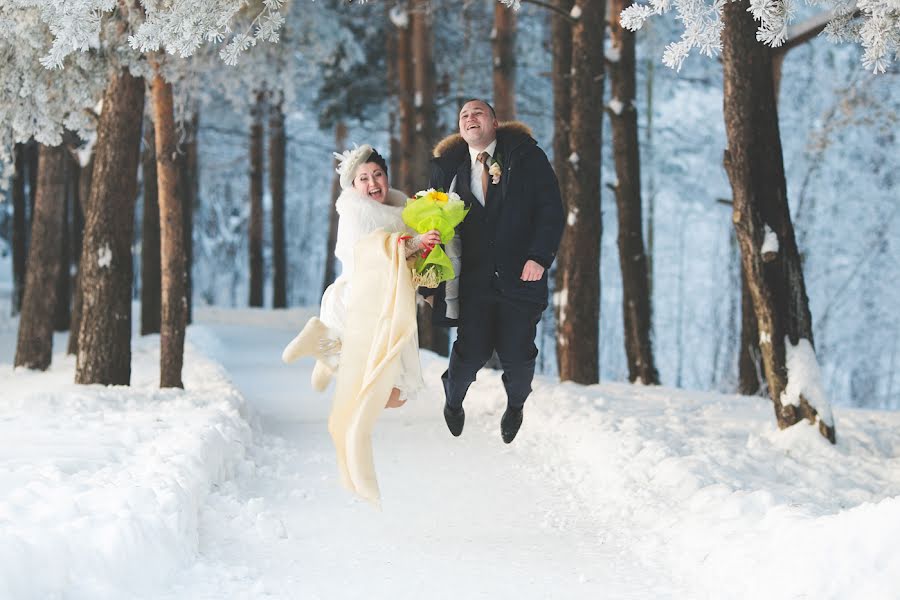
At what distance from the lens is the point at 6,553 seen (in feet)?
13.4

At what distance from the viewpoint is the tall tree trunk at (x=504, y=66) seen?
15.9 m

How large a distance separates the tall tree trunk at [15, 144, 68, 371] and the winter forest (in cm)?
3

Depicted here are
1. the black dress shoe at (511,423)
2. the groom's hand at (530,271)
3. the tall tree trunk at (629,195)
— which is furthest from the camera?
the tall tree trunk at (629,195)

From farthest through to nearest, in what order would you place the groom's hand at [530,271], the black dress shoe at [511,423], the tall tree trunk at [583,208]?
the tall tree trunk at [583,208] < the black dress shoe at [511,423] < the groom's hand at [530,271]

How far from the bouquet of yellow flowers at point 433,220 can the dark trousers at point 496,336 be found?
590mm

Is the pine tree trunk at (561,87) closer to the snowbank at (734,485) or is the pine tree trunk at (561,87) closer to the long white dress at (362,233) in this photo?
the snowbank at (734,485)

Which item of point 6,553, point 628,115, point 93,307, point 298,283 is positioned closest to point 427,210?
point 6,553

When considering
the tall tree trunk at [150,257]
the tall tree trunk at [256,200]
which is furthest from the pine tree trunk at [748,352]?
the tall tree trunk at [256,200]

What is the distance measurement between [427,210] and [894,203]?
21589 millimetres

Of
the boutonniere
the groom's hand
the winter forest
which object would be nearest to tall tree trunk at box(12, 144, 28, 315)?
the winter forest

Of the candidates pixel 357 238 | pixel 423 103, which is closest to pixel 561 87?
pixel 423 103

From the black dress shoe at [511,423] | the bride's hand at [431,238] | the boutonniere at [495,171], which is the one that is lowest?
the black dress shoe at [511,423]

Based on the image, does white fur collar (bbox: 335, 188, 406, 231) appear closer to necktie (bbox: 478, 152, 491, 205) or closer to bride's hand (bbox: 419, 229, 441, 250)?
bride's hand (bbox: 419, 229, 441, 250)

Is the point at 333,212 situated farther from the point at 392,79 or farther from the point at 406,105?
the point at 406,105
